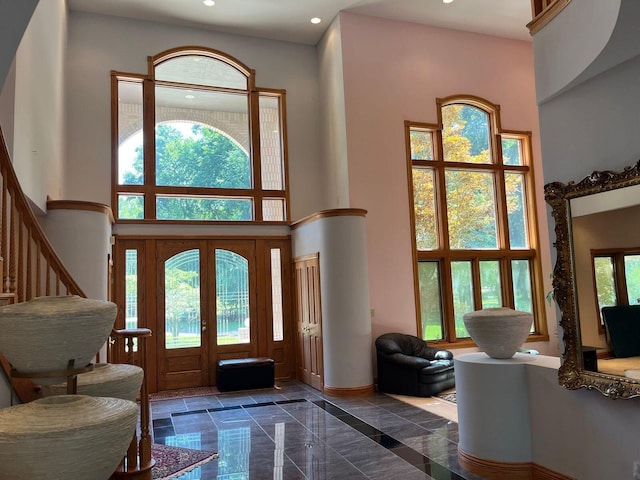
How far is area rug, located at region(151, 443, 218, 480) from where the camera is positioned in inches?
158

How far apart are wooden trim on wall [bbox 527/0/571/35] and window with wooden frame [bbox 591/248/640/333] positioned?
67.6 inches

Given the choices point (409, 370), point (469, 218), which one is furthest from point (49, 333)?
point (469, 218)

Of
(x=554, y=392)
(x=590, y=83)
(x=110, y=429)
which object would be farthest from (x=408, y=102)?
(x=110, y=429)

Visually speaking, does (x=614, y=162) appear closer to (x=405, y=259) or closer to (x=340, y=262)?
(x=340, y=262)

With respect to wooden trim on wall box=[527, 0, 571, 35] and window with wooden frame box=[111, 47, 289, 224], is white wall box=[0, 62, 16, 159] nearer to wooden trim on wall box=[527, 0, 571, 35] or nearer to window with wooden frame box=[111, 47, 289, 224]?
window with wooden frame box=[111, 47, 289, 224]

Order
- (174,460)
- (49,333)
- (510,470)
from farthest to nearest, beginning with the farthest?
(174,460)
(510,470)
(49,333)

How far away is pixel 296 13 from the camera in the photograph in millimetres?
8117

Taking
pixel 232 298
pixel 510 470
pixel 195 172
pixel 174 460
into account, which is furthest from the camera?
pixel 195 172

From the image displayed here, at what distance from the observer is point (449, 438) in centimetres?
484

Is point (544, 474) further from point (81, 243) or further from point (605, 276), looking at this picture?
point (81, 243)

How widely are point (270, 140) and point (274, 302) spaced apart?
285 centimetres

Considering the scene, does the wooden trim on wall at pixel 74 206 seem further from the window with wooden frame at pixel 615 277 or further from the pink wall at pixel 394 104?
the window with wooden frame at pixel 615 277

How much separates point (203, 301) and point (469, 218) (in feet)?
15.8

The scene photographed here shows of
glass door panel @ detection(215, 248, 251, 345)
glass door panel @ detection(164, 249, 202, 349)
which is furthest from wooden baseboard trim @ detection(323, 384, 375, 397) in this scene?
glass door panel @ detection(164, 249, 202, 349)
